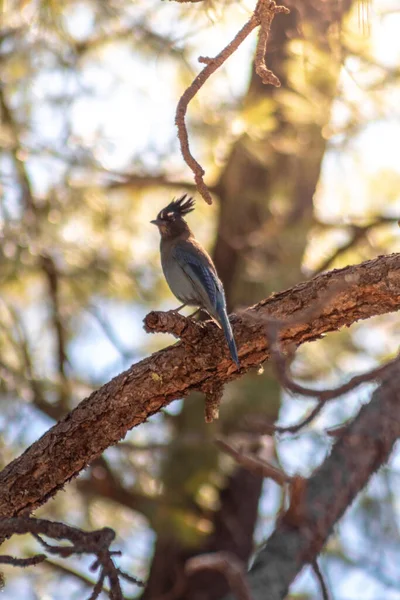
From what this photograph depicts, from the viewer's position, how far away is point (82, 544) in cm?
329

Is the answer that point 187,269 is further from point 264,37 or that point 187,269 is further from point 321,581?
point 321,581

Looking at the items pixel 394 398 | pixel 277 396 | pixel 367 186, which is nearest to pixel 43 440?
pixel 394 398

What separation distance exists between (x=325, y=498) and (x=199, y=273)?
3.03m

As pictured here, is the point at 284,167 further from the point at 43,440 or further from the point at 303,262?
the point at 43,440

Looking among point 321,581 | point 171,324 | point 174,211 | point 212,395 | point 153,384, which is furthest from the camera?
point 174,211

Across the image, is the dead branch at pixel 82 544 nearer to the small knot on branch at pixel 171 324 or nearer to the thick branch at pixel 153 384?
the thick branch at pixel 153 384

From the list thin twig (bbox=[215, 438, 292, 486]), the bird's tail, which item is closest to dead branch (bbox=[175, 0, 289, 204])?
the bird's tail

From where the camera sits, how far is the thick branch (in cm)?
414

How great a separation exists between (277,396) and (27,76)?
3970mm

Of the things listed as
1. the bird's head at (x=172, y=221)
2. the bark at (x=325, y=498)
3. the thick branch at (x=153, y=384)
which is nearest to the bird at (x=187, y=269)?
the bird's head at (x=172, y=221)

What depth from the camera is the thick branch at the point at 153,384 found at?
4.14 m

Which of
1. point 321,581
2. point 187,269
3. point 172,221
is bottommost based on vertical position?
point 321,581

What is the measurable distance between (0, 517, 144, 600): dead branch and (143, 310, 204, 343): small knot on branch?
1064mm

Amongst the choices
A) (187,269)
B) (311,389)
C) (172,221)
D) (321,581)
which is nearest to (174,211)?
(172,221)
